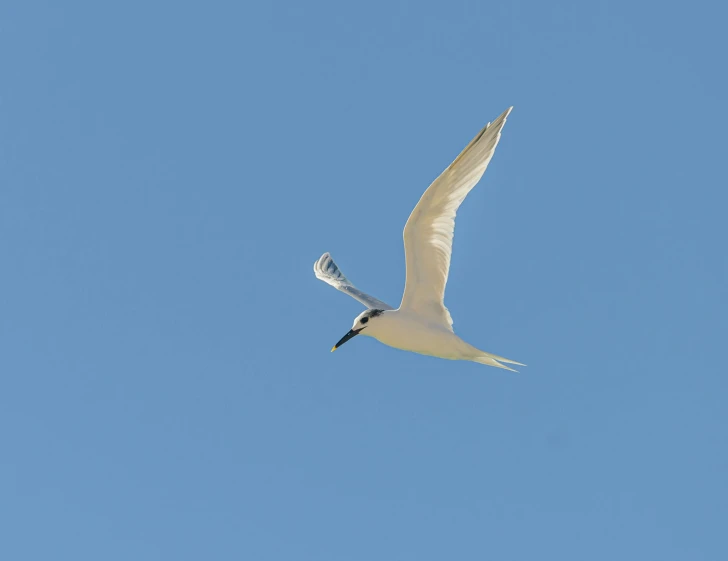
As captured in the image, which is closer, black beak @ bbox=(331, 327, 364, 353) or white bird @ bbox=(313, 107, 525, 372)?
white bird @ bbox=(313, 107, 525, 372)

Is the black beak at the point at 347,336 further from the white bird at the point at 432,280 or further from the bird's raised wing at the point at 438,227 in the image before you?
the bird's raised wing at the point at 438,227

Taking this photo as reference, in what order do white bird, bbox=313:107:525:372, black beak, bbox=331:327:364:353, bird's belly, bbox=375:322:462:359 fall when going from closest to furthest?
white bird, bbox=313:107:525:372 < bird's belly, bbox=375:322:462:359 < black beak, bbox=331:327:364:353

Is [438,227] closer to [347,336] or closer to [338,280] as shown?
[347,336]

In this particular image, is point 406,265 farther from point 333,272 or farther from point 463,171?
point 333,272

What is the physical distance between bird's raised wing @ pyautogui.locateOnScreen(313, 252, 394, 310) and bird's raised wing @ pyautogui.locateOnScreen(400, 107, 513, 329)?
2.43ft

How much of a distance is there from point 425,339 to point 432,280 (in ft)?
2.80

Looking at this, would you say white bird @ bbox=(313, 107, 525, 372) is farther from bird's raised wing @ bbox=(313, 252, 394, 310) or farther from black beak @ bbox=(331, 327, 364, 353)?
bird's raised wing @ bbox=(313, 252, 394, 310)

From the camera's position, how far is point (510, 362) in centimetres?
1575

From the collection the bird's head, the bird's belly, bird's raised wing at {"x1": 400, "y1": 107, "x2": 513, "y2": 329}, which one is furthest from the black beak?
bird's raised wing at {"x1": 400, "y1": 107, "x2": 513, "y2": 329}

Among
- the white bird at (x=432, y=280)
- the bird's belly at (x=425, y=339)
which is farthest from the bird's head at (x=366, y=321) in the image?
the bird's belly at (x=425, y=339)

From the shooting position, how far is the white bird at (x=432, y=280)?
15391mm

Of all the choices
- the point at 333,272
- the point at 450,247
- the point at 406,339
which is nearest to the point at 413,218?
the point at 450,247

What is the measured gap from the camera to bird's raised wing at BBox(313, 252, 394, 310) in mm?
17562

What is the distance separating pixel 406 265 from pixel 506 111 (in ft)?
8.82
